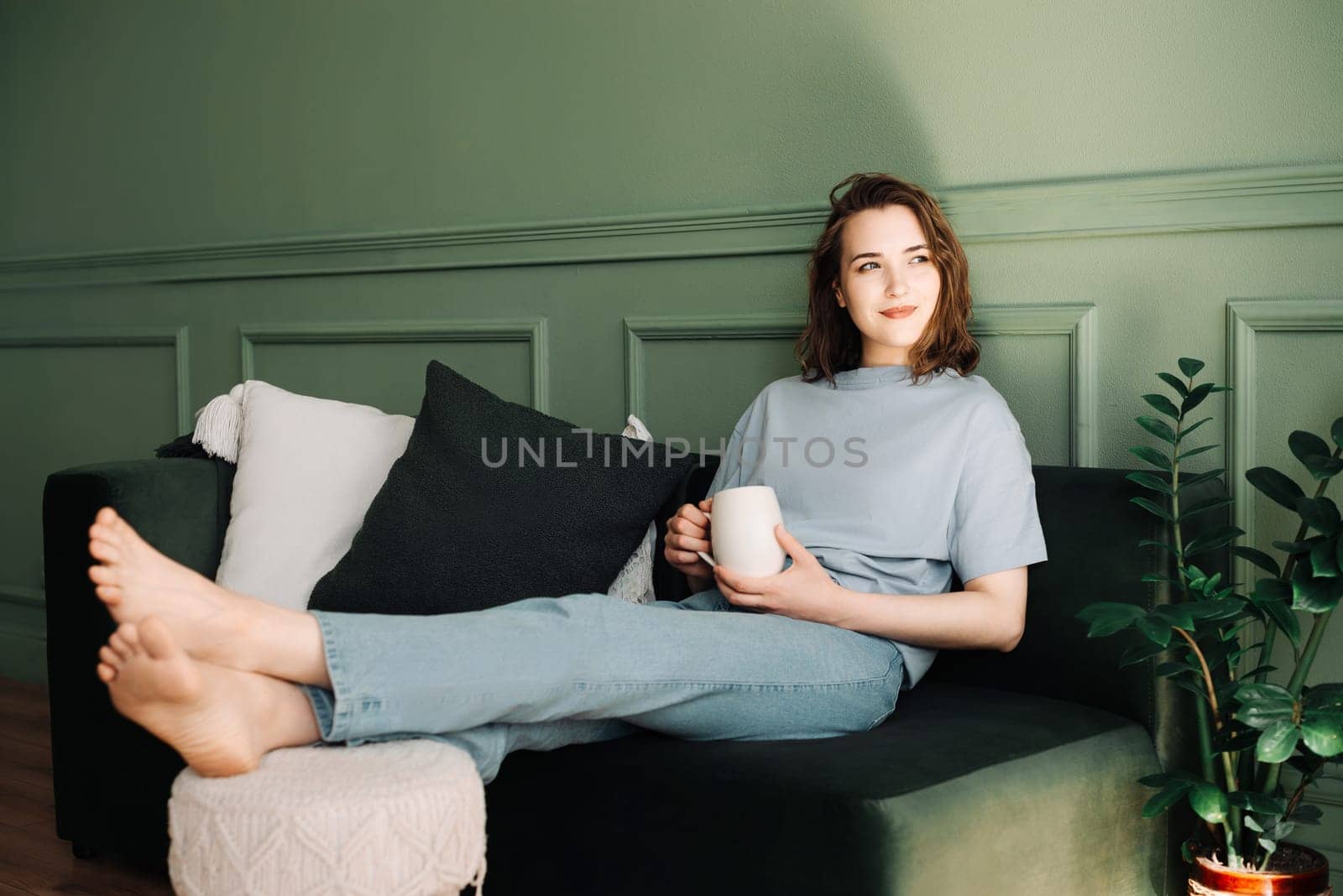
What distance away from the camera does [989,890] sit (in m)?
1.29

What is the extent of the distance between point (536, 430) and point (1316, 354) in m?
1.10

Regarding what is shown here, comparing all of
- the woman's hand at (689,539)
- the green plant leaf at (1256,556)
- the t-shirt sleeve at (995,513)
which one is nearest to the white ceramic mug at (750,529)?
the woman's hand at (689,539)

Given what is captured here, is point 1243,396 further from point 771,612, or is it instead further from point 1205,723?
point 771,612

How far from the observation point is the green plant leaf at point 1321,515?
1.42 meters

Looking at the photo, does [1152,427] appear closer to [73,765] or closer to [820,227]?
[820,227]

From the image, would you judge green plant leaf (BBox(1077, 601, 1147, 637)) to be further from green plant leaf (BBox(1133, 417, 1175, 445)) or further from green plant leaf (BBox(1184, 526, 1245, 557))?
green plant leaf (BBox(1133, 417, 1175, 445))

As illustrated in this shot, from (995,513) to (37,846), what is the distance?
5.43 feet

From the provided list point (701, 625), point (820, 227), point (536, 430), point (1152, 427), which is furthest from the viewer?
point (820, 227)

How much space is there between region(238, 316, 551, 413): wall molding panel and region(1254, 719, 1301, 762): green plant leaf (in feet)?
5.05

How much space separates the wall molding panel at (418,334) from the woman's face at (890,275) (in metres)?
0.89

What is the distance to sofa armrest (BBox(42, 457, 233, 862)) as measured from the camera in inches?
72.6

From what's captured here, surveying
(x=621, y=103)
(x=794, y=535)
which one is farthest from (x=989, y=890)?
(x=621, y=103)

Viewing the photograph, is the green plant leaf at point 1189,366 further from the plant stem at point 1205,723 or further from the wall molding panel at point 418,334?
the wall molding panel at point 418,334

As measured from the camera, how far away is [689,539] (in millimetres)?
1694
